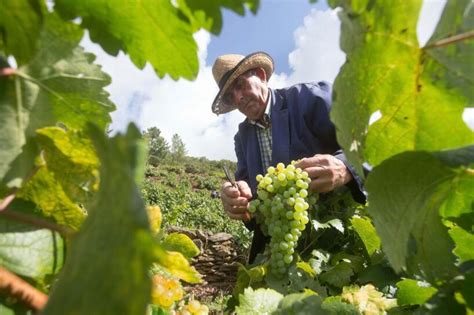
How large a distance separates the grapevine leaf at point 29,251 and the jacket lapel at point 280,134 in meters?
2.23

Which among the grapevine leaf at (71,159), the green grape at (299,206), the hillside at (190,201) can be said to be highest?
the hillside at (190,201)

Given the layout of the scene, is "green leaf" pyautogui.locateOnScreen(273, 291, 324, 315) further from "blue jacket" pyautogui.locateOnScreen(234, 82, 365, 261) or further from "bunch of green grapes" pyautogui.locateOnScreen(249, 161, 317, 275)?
"blue jacket" pyautogui.locateOnScreen(234, 82, 365, 261)

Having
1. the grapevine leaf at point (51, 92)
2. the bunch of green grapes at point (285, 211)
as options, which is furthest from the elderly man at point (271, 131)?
the grapevine leaf at point (51, 92)

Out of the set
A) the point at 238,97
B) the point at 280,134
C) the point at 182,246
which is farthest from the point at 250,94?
the point at 182,246

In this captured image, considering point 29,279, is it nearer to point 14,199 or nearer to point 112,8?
point 14,199

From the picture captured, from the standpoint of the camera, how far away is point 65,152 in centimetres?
42

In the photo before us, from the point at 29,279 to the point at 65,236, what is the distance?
5 cm

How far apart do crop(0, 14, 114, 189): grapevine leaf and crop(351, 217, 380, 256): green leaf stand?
1.25m

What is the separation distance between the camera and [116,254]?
0.58 feet

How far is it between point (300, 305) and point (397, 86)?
0.41 m

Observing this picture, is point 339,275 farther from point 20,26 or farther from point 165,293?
point 20,26

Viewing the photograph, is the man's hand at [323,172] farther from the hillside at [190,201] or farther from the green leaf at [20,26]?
the green leaf at [20,26]

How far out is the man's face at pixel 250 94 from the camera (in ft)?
11.2

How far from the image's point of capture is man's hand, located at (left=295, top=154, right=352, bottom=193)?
1.87 meters
